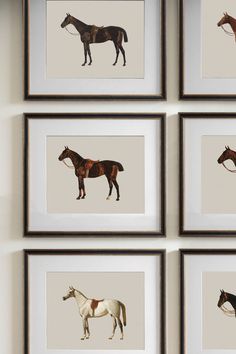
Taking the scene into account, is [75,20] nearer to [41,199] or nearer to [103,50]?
[103,50]

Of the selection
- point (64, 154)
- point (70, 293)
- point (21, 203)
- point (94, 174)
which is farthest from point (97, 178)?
point (70, 293)

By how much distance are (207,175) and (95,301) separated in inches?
21.4

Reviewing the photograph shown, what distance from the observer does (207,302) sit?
5.90 feet

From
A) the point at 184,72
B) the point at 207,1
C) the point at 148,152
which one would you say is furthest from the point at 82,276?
the point at 207,1

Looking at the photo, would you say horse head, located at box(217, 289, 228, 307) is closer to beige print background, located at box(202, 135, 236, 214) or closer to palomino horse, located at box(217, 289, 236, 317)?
palomino horse, located at box(217, 289, 236, 317)

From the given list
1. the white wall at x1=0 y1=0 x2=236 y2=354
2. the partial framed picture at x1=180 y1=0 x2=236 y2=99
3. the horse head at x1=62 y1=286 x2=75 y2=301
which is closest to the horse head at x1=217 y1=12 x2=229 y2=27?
the partial framed picture at x1=180 y1=0 x2=236 y2=99

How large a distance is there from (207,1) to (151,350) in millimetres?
1141

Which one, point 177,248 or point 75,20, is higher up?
point 75,20

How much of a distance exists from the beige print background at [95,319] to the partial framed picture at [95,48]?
1.93 feet

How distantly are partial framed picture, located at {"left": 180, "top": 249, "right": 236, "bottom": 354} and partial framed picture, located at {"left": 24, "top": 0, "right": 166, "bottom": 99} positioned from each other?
21.8 inches

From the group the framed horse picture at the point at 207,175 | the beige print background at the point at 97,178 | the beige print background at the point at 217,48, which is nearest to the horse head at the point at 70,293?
the beige print background at the point at 97,178

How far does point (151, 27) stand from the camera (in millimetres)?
1810

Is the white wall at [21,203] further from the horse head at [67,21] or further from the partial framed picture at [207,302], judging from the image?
the horse head at [67,21]

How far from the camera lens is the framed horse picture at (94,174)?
1.80 metres
